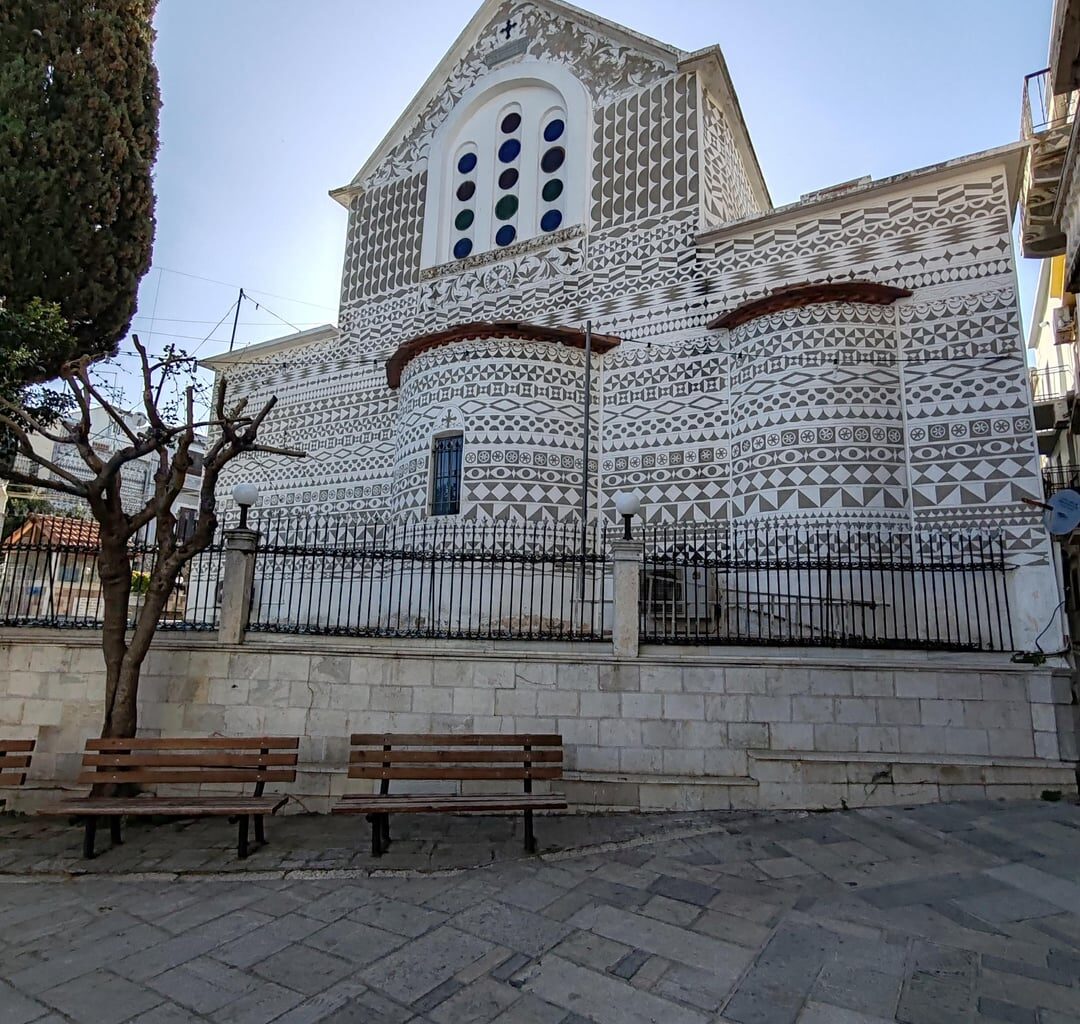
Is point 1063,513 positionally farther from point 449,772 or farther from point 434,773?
point 434,773

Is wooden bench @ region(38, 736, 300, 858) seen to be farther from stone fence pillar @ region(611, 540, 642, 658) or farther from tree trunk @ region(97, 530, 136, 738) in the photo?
stone fence pillar @ region(611, 540, 642, 658)

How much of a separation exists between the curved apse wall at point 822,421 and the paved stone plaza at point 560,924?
4.92 metres

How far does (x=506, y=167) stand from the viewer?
15664 millimetres

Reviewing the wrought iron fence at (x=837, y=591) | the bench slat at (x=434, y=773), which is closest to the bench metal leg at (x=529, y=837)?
the bench slat at (x=434, y=773)

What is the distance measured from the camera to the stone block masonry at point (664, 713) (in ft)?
21.9

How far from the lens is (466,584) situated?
11227mm

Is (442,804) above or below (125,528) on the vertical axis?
below

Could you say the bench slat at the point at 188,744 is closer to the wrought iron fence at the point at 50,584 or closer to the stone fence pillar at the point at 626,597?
the wrought iron fence at the point at 50,584

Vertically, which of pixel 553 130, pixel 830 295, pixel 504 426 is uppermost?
pixel 553 130

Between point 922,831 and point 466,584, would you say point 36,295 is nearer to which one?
point 466,584

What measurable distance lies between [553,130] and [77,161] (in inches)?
363

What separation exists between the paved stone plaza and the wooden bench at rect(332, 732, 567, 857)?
389 millimetres

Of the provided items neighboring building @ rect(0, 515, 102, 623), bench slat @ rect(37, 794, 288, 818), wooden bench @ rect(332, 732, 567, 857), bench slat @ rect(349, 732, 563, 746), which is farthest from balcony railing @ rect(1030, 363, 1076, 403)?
neighboring building @ rect(0, 515, 102, 623)

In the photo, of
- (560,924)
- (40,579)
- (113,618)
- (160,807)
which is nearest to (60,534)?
(40,579)
